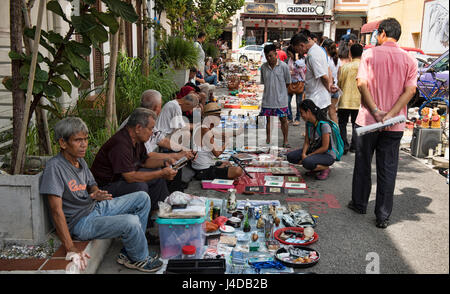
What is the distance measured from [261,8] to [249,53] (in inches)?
427

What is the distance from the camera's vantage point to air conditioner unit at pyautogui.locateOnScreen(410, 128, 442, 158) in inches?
301

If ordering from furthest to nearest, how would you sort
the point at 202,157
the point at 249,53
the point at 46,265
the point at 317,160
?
the point at 249,53
the point at 317,160
the point at 202,157
the point at 46,265

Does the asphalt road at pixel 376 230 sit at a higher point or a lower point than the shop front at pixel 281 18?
lower

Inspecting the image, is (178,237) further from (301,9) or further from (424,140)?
(301,9)

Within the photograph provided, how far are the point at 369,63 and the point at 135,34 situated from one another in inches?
463

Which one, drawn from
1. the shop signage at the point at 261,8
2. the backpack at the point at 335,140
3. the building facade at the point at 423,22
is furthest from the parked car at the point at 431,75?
the shop signage at the point at 261,8

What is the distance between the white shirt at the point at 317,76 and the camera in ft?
23.4

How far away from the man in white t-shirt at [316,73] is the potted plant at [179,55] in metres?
6.46

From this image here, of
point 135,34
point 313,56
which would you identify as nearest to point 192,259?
point 313,56

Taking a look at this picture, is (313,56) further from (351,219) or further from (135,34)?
(135,34)

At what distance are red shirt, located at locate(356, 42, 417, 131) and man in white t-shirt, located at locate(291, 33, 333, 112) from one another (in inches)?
97.8

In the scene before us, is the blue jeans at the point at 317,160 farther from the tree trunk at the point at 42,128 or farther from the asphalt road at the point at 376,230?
the tree trunk at the point at 42,128

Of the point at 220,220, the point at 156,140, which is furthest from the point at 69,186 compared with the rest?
the point at 156,140

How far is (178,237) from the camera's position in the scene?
3.86 m
